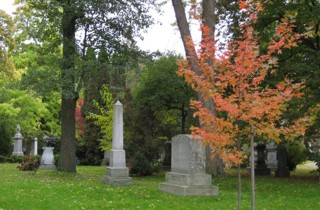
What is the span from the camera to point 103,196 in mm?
12711

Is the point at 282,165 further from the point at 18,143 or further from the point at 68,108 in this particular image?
the point at 18,143

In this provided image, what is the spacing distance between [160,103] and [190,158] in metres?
11.6

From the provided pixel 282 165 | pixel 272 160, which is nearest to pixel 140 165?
pixel 282 165

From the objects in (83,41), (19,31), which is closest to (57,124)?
(19,31)

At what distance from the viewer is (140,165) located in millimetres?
22547

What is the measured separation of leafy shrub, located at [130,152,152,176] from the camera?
22.5 metres

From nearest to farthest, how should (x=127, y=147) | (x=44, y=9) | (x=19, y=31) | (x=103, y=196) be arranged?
1. (x=103, y=196)
2. (x=44, y=9)
3. (x=127, y=147)
4. (x=19, y=31)

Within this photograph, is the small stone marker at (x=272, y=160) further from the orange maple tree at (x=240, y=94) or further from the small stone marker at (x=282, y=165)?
the orange maple tree at (x=240, y=94)

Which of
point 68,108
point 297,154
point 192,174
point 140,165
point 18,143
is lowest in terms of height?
point 140,165

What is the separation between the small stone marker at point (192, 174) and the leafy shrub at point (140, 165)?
8.66 m

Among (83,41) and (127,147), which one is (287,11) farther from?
(127,147)

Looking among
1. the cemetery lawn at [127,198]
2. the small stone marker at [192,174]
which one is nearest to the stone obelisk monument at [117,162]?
the cemetery lawn at [127,198]

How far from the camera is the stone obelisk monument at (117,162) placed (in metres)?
16.2

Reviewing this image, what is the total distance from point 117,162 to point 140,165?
595 cm
